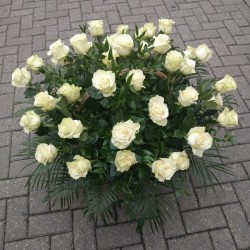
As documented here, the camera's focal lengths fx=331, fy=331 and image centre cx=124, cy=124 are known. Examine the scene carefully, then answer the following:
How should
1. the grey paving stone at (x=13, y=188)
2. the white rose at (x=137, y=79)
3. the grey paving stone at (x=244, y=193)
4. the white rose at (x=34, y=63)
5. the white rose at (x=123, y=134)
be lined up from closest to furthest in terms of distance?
the white rose at (x=123, y=134)
the white rose at (x=137, y=79)
the white rose at (x=34, y=63)
the grey paving stone at (x=244, y=193)
the grey paving stone at (x=13, y=188)

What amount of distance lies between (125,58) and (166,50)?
0.82 feet

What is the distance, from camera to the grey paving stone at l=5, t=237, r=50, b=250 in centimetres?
230

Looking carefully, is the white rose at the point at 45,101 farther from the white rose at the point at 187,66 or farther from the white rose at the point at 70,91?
the white rose at the point at 187,66

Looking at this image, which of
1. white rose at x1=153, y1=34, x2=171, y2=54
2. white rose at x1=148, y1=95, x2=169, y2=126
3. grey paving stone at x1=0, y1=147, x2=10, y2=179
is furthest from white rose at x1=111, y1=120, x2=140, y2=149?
grey paving stone at x1=0, y1=147, x2=10, y2=179

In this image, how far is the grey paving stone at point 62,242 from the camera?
2.29 metres

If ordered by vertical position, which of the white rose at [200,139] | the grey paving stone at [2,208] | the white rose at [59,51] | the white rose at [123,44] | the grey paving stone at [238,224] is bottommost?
the grey paving stone at [238,224]

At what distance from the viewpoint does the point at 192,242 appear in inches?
90.2

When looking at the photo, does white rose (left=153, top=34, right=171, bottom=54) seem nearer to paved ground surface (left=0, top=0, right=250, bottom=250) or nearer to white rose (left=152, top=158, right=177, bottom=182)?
white rose (left=152, top=158, right=177, bottom=182)

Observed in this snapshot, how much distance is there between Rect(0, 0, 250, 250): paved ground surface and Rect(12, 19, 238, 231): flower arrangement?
37 cm

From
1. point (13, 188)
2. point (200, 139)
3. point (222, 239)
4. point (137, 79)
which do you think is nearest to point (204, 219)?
point (222, 239)

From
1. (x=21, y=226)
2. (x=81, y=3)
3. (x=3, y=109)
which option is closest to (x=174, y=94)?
(x=21, y=226)

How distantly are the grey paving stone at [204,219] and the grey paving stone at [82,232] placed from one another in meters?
0.68

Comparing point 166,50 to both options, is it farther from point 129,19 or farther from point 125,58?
point 129,19

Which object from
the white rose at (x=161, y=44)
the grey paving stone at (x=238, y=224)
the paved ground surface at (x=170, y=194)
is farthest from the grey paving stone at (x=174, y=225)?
the white rose at (x=161, y=44)
